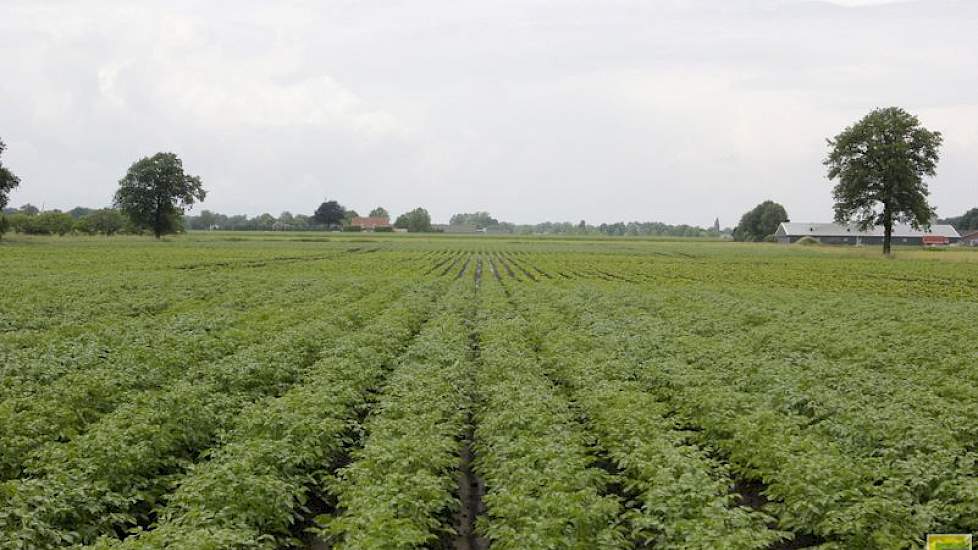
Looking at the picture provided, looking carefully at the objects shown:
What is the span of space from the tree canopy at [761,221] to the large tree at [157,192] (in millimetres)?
143406

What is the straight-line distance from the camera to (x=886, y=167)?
73188 mm

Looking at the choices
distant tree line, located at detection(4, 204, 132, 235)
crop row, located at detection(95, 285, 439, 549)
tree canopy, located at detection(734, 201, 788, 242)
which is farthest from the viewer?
tree canopy, located at detection(734, 201, 788, 242)

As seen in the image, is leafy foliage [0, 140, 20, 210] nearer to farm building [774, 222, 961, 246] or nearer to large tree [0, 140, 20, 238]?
large tree [0, 140, 20, 238]

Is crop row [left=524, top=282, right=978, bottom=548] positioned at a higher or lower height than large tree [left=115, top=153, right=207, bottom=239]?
lower

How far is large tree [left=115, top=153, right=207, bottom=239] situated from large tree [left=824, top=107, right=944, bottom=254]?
329 feet

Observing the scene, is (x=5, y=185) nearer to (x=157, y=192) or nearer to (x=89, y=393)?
(x=157, y=192)

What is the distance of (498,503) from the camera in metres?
8.32

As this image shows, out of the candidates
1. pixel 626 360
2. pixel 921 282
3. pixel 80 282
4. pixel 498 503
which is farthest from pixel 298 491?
pixel 921 282

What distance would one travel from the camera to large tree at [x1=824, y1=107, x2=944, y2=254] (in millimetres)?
73875

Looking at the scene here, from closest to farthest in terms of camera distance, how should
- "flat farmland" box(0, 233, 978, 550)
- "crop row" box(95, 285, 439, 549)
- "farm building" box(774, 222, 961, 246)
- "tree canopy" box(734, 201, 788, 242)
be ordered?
"crop row" box(95, 285, 439, 549), "flat farmland" box(0, 233, 978, 550), "farm building" box(774, 222, 961, 246), "tree canopy" box(734, 201, 788, 242)

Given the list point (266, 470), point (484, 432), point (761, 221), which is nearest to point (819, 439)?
point (484, 432)

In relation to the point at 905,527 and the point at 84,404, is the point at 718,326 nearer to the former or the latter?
the point at 905,527

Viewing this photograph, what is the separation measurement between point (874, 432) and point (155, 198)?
390ft

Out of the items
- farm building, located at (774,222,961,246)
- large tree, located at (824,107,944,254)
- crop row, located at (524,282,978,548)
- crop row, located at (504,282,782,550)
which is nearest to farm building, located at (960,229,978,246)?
farm building, located at (774,222,961,246)
